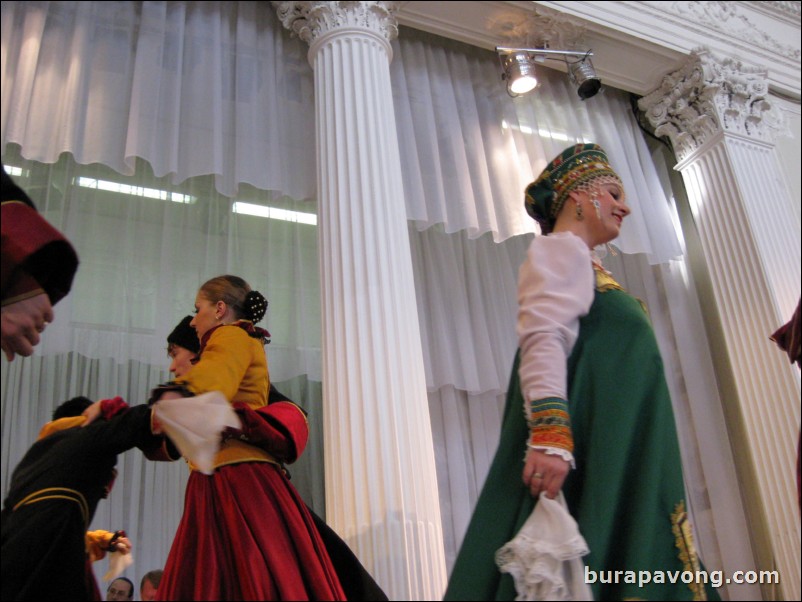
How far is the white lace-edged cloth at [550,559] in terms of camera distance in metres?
1.67

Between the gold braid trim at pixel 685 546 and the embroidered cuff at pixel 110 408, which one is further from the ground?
the embroidered cuff at pixel 110 408

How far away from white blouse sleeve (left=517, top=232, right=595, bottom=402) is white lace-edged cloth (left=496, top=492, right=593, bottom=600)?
0.28 m

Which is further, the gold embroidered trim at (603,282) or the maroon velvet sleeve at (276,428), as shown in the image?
the maroon velvet sleeve at (276,428)

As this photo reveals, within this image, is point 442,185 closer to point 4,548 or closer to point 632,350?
point 632,350

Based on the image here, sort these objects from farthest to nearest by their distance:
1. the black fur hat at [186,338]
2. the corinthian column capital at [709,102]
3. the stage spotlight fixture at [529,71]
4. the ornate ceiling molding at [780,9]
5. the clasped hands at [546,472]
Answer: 1. the ornate ceiling molding at [780,9]
2. the corinthian column capital at [709,102]
3. the stage spotlight fixture at [529,71]
4. the black fur hat at [186,338]
5. the clasped hands at [546,472]

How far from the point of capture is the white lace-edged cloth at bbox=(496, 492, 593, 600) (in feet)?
5.48

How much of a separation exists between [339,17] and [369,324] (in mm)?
1823

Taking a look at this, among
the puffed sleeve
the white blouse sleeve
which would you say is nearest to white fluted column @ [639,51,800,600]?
the white blouse sleeve

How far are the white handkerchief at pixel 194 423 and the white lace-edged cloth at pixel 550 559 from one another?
710 millimetres

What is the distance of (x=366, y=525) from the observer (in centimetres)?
314

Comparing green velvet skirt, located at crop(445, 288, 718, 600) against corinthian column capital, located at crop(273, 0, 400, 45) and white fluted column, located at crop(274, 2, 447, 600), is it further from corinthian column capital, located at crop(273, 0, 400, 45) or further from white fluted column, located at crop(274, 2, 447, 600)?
corinthian column capital, located at crop(273, 0, 400, 45)

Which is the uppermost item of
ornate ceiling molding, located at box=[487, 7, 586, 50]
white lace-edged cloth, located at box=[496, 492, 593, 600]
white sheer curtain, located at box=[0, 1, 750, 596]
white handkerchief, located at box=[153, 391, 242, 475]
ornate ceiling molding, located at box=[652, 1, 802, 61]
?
ornate ceiling molding, located at box=[652, 1, 802, 61]

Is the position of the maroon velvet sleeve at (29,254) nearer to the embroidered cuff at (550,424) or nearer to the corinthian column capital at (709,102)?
the embroidered cuff at (550,424)

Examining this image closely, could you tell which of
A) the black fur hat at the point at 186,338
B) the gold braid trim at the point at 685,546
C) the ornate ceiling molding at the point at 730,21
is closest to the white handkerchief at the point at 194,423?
the black fur hat at the point at 186,338
